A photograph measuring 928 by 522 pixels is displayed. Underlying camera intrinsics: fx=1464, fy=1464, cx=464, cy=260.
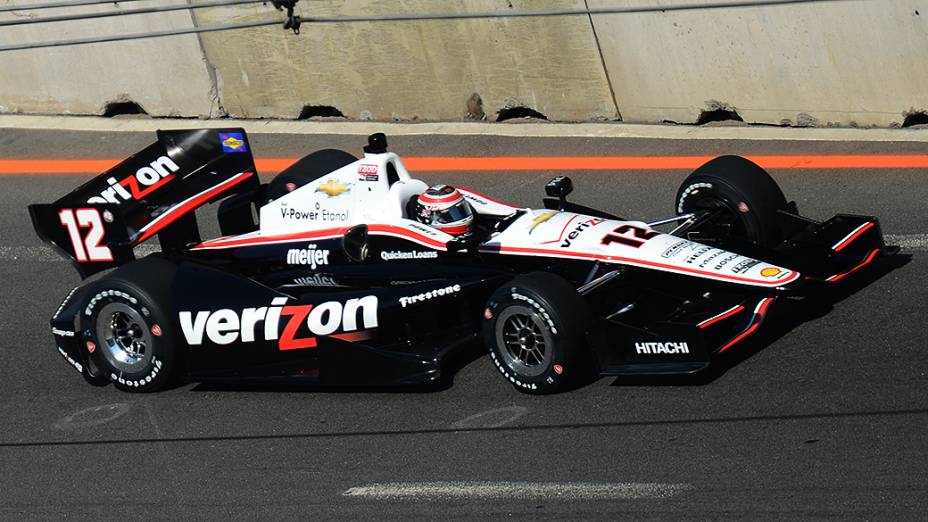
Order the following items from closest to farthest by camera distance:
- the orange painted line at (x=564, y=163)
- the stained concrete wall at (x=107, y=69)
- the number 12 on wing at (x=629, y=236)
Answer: the number 12 on wing at (x=629, y=236) < the orange painted line at (x=564, y=163) < the stained concrete wall at (x=107, y=69)

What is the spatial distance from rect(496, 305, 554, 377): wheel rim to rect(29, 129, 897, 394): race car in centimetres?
1

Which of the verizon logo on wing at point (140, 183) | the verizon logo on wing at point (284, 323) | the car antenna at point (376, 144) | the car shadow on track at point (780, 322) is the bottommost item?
the car shadow on track at point (780, 322)

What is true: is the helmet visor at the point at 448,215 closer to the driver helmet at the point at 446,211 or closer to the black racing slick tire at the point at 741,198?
the driver helmet at the point at 446,211

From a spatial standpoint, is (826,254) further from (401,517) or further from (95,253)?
(95,253)

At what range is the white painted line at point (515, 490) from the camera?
6.29 meters

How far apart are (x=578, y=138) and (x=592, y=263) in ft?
13.2

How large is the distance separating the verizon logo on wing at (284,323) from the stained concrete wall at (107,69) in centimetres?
531

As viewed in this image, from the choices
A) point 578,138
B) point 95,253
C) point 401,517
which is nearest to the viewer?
point 401,517

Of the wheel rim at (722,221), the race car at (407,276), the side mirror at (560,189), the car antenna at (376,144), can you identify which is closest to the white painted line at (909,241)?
the race car at (407,276)

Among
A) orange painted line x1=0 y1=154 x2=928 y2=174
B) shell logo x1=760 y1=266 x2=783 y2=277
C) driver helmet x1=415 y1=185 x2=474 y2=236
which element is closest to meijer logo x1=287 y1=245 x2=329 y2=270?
driver helmet x1=415 y1=185 x2=474 y2=236

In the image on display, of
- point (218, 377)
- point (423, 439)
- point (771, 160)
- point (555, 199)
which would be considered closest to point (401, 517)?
point (423, 439)

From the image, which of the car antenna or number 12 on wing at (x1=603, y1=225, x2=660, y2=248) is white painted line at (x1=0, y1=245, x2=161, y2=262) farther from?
number 12 on wing at (x1=603, y1=225, x2=660, y2=248)

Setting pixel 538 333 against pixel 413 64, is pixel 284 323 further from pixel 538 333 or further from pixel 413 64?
pixel 413 64

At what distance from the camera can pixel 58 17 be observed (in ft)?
42.5
